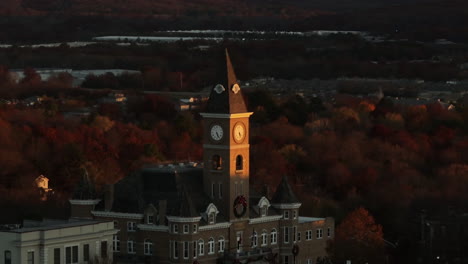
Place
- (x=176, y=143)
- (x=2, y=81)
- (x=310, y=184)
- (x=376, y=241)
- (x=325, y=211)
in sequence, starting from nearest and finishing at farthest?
(x=376, y=241)
(x=325, y=211)
(x=310, y=184)
(x=176, y=143)
(x=2, y=81)

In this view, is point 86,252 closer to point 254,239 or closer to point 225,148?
point 225,148

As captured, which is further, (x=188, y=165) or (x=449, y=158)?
(x=449, y=158)

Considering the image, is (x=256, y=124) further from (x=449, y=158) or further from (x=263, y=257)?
(x=263, y=257)

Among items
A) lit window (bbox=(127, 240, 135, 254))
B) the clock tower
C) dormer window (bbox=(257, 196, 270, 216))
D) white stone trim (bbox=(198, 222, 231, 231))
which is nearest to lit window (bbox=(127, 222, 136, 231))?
lit window (bbox=(127, 240, 135, 254))

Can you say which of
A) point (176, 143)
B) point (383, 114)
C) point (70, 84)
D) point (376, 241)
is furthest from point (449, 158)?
point (70, 84)

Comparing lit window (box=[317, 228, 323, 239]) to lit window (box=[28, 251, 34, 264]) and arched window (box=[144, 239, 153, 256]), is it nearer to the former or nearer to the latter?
arched window (box=[144, 239, 153, 256])

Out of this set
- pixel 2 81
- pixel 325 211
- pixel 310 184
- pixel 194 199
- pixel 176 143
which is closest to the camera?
pixel 194 199
